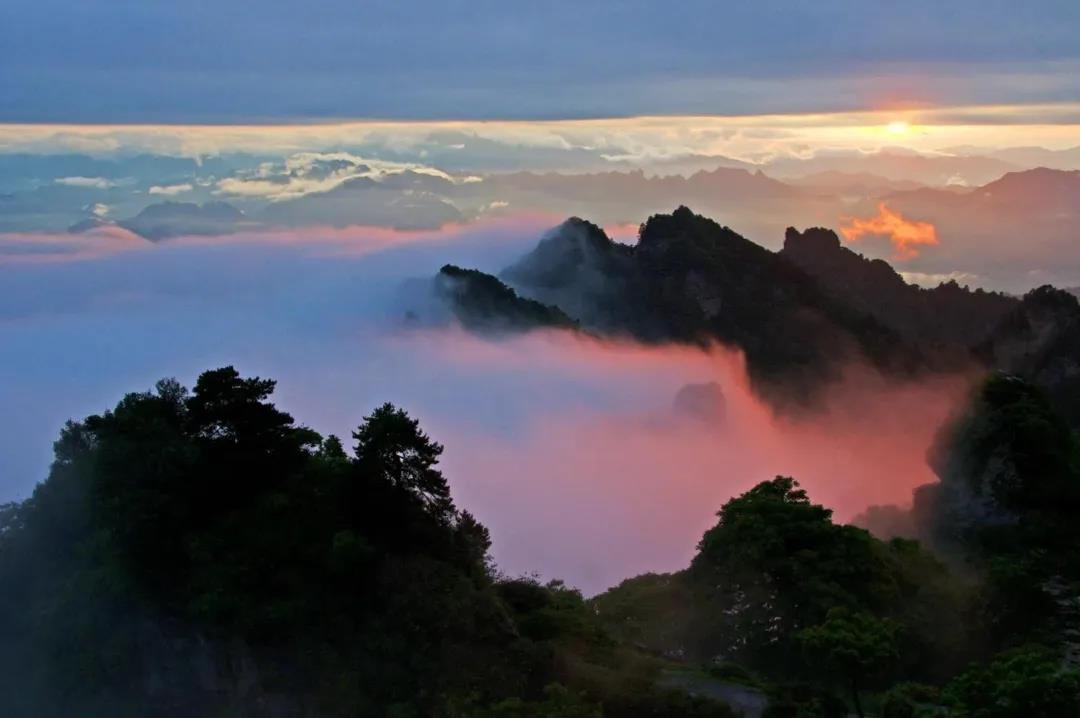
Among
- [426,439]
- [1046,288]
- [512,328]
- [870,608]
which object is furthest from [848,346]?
[426,439]

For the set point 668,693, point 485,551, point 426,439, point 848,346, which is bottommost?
point 668,693

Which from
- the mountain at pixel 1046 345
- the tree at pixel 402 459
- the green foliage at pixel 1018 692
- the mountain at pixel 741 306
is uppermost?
the mountain at pixel 741 306

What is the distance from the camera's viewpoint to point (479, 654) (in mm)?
30016

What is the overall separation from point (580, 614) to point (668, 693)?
24.0ft

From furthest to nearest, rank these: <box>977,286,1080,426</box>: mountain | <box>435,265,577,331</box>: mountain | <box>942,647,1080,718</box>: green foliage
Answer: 1. <box>435,265,577,331</box>: mountain
2. <box>977,286,1080,426</box>: mountain
3. <box>942,647,1080,718</box>: green foliage

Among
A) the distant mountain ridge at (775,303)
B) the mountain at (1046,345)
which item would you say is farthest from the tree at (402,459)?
the distant mountain ridge at (775,303)

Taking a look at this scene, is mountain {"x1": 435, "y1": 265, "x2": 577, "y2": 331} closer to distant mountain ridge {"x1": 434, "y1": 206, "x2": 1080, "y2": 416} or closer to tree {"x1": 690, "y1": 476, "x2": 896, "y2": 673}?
distant mountain ridge {"x1": 434, "y1": 206, "x2": 1080, "y2": 416}

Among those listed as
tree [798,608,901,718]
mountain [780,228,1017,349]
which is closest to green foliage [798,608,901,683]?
tree [798,608,901,718]

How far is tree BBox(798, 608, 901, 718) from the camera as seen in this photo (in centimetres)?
2670

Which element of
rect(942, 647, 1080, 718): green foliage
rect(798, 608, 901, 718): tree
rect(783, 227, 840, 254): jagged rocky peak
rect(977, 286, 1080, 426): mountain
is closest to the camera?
→ rect(942, 647, 1080, 718): green foliage

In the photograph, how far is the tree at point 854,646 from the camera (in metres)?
26.7

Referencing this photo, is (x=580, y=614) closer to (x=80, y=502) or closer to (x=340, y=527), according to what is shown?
(x=340, y=527)

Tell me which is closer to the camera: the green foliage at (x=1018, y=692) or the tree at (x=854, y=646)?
the green foliage at (x=1018, y=692)

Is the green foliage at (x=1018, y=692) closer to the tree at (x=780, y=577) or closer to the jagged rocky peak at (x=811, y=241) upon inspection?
the tree at (x=780, y=577)
